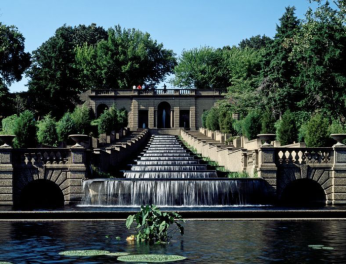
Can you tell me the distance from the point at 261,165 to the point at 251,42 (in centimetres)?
11858

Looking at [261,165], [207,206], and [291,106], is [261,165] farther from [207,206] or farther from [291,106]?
[291,106]

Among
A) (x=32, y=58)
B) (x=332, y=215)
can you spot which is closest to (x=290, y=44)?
(x=332, y=215)

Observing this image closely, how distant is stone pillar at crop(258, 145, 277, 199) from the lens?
1225 inches

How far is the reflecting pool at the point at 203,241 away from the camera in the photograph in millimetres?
14070

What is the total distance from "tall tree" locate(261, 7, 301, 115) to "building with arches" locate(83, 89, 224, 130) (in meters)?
28.1

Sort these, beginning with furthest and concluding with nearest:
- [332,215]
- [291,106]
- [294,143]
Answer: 1. [291,106]
2. [294,143]
3. [332,215]

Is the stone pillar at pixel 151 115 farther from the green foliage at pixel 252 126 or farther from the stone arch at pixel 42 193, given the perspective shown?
the stone arch at pixel 42 193

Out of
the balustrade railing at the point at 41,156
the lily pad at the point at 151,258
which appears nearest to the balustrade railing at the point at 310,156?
the balustrade railing at the point at 41,156

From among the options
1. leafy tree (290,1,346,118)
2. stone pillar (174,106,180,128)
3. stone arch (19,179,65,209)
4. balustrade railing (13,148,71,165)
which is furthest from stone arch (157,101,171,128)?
balustrade railing (13,148,71,165)

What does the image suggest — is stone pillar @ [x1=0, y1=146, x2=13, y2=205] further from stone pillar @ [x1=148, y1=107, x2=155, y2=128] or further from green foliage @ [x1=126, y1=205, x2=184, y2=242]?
stone pillar @ [x1=148, y1=107, x2=155, y2=128]

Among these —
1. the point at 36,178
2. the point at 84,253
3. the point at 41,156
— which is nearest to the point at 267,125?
the point at 41,156

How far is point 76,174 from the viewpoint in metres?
31.0

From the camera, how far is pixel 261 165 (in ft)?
102

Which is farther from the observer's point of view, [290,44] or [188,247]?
[290,44]
